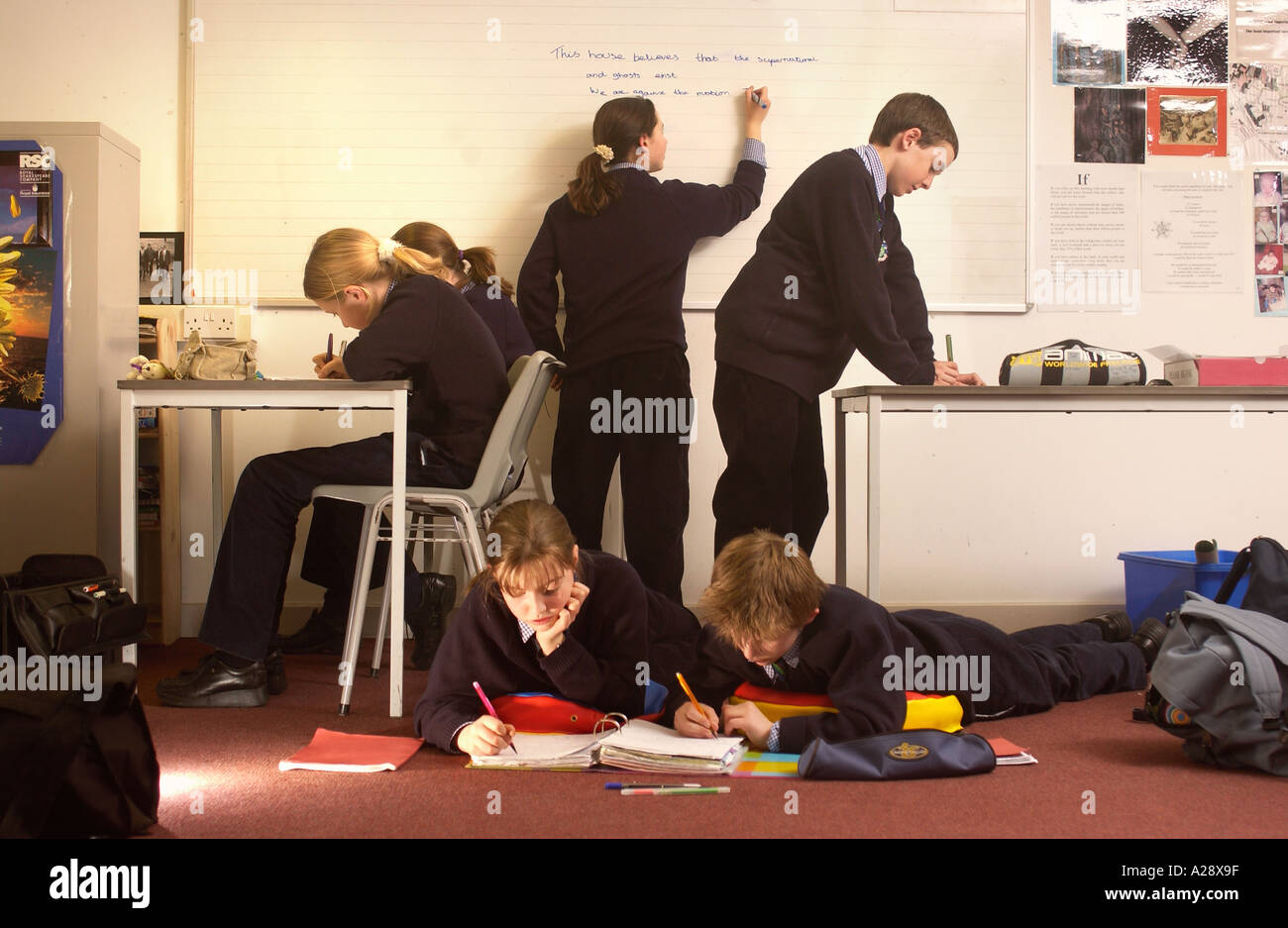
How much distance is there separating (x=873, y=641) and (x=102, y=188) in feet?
7.55

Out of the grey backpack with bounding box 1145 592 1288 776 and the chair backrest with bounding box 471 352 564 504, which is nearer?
the grey backpack with bounding box 1145 592 1288 776

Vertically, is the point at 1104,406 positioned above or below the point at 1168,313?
below

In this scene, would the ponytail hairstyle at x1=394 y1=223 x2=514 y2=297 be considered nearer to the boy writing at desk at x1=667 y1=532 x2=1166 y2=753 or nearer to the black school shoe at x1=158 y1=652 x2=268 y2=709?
the black school shoe at x1=158 y1=652 x2=268 y2=709

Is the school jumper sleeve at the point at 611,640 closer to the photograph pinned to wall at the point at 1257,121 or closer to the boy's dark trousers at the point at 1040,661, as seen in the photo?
the boy's dark trousers at the point at 1040,661

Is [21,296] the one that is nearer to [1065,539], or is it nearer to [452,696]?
[452,696]

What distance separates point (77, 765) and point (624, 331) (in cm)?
183

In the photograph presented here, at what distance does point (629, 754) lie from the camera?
1770mm

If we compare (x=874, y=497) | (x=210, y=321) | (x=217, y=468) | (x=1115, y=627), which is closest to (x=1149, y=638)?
(x=1115, y=627)

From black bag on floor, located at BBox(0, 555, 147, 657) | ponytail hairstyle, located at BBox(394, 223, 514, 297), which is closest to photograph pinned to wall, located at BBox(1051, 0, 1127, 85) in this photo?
ponytail hairstyle, located at BBox(394, 223, 514, 297)

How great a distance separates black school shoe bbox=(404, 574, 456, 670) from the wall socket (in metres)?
1.07

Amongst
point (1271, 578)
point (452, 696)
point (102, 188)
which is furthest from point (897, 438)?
point (102, 188)

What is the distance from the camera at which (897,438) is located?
3.49m

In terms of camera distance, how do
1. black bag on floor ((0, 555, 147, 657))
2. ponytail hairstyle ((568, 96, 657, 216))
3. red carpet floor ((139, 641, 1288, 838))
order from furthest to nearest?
ponytail hairstyle ((568, 96, 657, 216)) < black bag on floor ((0, 555, 147, 657)) < red carpet floor ((139, 641, 1288, 838))

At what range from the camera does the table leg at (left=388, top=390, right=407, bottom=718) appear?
2.24 meters
